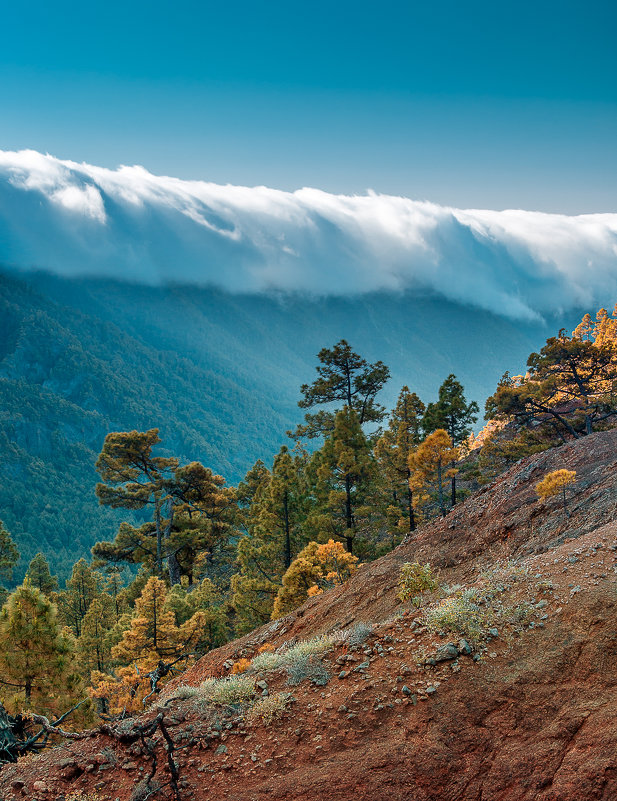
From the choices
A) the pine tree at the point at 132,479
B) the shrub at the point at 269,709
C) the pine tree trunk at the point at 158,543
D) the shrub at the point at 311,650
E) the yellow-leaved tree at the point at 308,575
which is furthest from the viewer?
the pine tree trunk at the point at 158,543

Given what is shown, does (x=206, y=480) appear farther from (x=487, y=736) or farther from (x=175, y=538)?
(x=487, y=736)

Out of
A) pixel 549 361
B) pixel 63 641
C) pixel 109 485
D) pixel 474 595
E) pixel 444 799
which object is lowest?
pixel 444 799

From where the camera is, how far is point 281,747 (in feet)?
24.0

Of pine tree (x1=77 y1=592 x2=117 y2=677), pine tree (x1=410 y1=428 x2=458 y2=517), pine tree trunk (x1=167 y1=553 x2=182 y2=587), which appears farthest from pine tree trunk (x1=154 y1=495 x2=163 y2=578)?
pine tree (x1=410 y1=428 x2=458 y2=517)

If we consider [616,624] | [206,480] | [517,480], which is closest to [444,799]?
[616,624]

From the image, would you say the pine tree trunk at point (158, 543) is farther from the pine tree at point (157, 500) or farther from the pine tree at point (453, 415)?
the pine tree at point (453, 415)

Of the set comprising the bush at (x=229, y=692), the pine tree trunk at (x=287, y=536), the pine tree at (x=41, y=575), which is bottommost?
the bush at (x=229, y=692)

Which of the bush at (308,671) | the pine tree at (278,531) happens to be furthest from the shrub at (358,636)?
the pine tree at (278,531)

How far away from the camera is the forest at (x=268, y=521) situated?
1709 cm

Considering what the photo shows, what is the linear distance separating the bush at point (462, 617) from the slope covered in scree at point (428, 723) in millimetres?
124

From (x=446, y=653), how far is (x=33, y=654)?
15.0 metres

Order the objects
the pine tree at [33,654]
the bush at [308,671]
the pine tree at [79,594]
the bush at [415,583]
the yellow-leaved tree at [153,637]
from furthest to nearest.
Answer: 1. the pine tree at [79,594]
2. the yellow-leaved tree at [153,637]
3. the pine tree at [33,654]
4. the bush at [415,583]
5. the bush at [308,671]

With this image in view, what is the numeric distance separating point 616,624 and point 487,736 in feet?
9.25

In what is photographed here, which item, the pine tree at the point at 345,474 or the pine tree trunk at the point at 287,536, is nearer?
the pine tree at the point at 345,474
